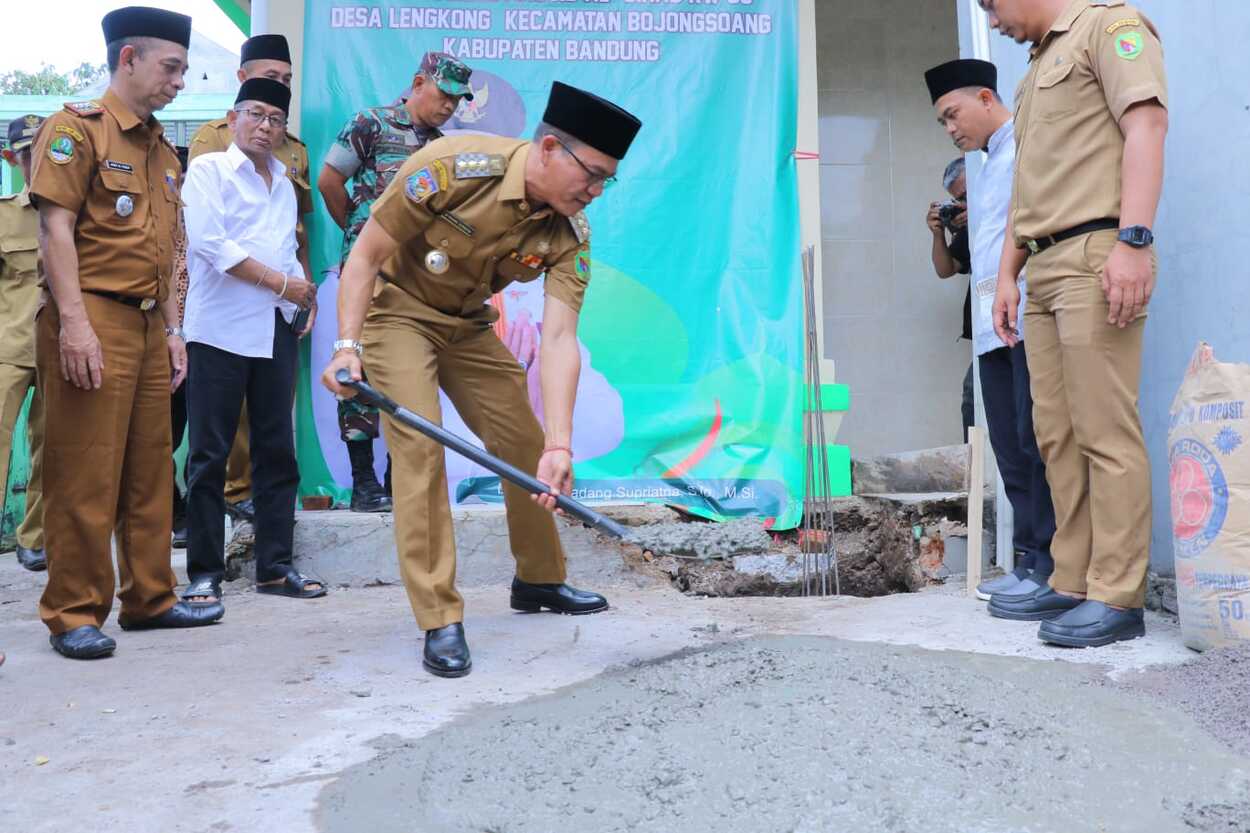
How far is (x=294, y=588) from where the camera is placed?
3.75 m

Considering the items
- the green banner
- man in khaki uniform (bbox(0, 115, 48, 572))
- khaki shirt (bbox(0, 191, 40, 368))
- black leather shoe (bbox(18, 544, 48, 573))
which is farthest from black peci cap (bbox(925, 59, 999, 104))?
black leather shoe (bbox(18, 544, 48, 573))

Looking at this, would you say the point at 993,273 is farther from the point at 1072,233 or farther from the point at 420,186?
the point at 420,186

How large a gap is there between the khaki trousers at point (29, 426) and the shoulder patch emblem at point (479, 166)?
2.35 m

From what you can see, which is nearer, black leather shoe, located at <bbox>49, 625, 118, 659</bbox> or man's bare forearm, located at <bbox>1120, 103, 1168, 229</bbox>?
man's bare forearm, located at <bbox>1120, 103, 1168, 229</bbox>

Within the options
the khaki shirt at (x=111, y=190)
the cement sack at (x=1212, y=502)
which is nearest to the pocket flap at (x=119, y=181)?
the khaki shirt at (x=111, y=190)

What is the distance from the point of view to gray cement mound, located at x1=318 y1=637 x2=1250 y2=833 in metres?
1.59

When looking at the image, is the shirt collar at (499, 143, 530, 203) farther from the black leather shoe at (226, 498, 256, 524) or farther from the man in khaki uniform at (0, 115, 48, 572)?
the man in khaki uniform at (0, 115, 48, 572)

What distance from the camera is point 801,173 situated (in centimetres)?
438

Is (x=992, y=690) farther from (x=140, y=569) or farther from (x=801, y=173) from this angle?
(x=801, y=173)

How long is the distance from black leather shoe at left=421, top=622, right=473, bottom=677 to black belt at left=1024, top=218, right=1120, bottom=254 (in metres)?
1.69

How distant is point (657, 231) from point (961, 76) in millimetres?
1302

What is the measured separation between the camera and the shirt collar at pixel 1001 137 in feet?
10.8

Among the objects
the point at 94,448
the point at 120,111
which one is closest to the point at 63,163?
the point at 120,111

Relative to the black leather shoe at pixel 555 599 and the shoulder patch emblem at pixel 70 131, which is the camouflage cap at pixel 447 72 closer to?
the shoulder patch emblem at pixel 70 131
